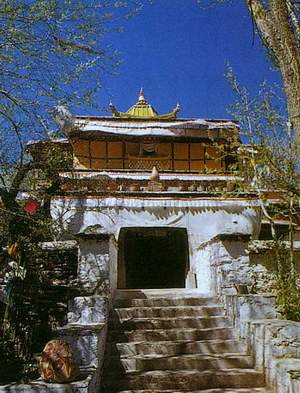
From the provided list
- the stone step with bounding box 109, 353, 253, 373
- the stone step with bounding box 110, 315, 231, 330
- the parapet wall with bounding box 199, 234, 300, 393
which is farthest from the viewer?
the stone step with bounding box 110, 315, 231, 330

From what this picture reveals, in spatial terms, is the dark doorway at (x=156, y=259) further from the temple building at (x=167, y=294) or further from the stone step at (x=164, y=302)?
the stone step at (x=164, y=302)

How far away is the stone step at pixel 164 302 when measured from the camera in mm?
7730

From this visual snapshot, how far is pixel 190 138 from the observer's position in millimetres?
20016

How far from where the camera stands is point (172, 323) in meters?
7.09

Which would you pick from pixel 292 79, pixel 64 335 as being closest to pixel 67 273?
pixel 64 335

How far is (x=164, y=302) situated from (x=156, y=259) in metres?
7.85

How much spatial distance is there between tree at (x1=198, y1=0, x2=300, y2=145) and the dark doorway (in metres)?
9.93

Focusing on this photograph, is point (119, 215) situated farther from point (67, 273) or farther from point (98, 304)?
point (98, 304)

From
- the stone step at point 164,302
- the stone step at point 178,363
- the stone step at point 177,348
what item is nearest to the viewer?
the stone step at point 178,363

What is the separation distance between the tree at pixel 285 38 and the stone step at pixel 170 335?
366cm

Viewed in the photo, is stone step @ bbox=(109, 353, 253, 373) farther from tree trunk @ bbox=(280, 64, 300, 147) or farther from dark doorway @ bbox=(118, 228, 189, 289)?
dark doorway @ bbox=(118, 228, 189, 289)

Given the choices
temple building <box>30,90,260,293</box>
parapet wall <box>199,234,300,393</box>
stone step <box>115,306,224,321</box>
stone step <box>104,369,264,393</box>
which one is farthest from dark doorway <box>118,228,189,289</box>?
stone step <box>104,369,264,393</box>

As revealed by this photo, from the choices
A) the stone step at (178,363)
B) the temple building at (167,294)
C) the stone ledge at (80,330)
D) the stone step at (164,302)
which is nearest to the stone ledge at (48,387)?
the temple building at (167,294)

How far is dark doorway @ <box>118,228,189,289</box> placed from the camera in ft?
49.0
